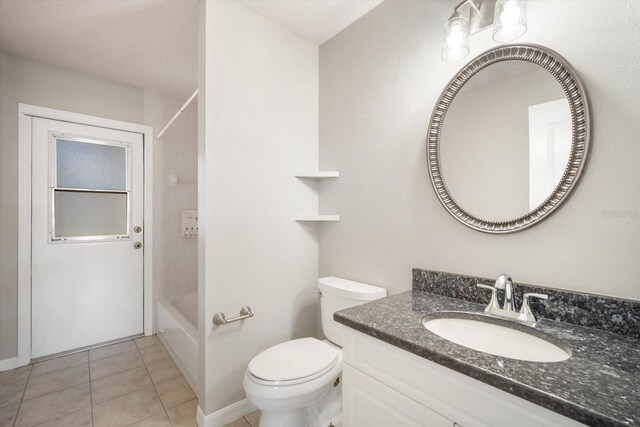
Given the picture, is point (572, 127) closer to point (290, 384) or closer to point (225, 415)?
point (290, 384)

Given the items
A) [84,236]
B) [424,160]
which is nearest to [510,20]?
[424,160]

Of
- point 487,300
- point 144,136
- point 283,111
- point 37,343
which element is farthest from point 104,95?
point 487,300

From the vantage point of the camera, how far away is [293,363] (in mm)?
1284

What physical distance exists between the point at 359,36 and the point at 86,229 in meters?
2.76

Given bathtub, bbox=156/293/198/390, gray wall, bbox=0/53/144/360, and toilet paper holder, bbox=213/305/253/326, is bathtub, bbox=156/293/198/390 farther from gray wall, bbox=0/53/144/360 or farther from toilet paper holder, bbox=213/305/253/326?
gray wall, bbox=0/53/144/360

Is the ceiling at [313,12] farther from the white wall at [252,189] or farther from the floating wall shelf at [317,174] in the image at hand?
the floating wall shelf at [317,174]

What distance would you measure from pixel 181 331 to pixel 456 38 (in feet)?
8.05

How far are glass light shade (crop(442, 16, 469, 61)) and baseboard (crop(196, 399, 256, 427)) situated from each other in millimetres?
2138

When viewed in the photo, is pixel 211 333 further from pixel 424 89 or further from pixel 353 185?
pixel 424 89

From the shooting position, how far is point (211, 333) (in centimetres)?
150

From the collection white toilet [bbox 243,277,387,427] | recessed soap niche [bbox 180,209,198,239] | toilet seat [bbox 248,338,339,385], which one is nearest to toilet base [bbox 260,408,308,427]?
white toilet [bbox 243,277,387,427]

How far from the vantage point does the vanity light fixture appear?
99cm

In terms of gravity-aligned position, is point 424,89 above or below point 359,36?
below

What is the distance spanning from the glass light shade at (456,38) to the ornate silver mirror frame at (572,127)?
7 centimetres
